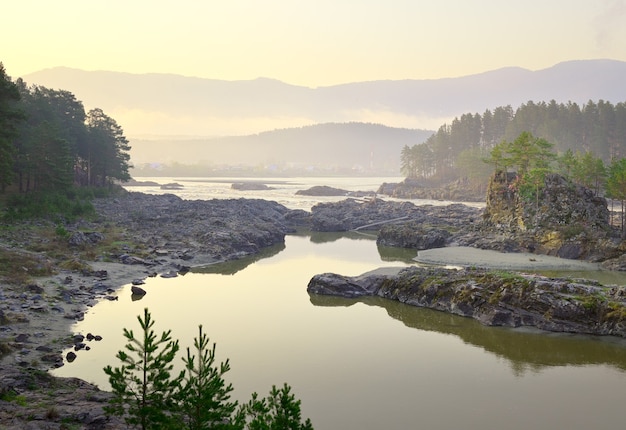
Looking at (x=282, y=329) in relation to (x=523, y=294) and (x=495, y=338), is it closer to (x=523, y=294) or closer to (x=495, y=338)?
(x=495, y=338)

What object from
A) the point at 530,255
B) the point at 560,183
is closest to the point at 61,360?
the point at 530,255

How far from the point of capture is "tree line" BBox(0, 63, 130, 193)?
54.0 metres

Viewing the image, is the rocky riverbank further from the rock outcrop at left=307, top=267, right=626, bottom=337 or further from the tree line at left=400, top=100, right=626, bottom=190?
the tree line at left=400, top=100, right=626, bottom=190

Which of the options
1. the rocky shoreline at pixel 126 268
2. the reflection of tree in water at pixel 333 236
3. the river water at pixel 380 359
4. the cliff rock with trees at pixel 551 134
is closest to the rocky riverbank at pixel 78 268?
the rocky shoreline at pixel 126 268

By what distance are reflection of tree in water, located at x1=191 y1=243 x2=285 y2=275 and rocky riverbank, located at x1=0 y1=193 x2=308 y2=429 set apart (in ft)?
3.79

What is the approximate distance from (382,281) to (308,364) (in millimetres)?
19085

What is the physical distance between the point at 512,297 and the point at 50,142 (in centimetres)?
6426

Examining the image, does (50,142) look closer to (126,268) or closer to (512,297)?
(126,268)

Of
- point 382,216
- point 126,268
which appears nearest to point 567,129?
point 382,216

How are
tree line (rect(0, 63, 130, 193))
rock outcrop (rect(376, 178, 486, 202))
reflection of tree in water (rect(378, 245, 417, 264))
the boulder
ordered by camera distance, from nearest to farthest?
tree line (rect(0, 63, 130, 193)) < reflection of tree in water (rect(378, 245, 417, 264)) < rock outcrop (rect(376, 178, 486, 202)) < the boulder

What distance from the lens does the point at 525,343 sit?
33312 millimetres

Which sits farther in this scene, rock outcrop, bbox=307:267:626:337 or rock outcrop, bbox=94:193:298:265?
rock outcrop, bbox=94:193:298:265

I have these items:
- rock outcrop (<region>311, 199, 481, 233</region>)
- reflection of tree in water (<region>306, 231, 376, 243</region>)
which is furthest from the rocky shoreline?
reflection of tree in water (<region>306, 231, 376, 243</region>)

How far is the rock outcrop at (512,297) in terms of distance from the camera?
35.2 metres
